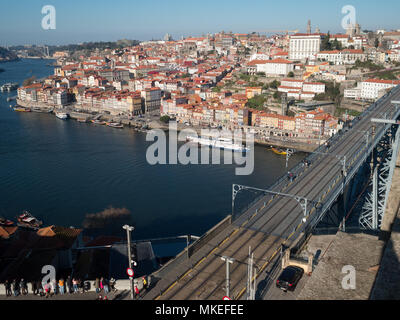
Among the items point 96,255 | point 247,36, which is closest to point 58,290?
point 96,255

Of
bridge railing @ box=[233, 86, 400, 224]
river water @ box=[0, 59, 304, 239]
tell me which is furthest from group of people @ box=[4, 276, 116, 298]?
river water @ box=[0, 59, 304, 239]

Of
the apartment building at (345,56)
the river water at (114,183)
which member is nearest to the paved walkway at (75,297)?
the river water at (114,183)

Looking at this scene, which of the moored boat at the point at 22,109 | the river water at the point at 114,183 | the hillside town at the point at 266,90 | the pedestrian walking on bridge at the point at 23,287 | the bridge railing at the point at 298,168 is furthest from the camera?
the moored boat at the point at 22,109

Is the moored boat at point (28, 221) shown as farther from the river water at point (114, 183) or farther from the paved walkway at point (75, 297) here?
the paved walkway at point (75, 297)

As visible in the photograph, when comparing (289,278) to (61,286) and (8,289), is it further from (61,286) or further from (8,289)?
(8,289)

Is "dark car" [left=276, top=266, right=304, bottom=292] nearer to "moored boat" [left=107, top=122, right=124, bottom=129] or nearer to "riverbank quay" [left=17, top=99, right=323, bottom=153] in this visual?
"riverbank quay" [left=17, top=99, right=323, bottom=153]

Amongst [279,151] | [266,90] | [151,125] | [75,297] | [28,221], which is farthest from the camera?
[266,90]

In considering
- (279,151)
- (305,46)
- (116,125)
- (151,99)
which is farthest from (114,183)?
(305,46)
